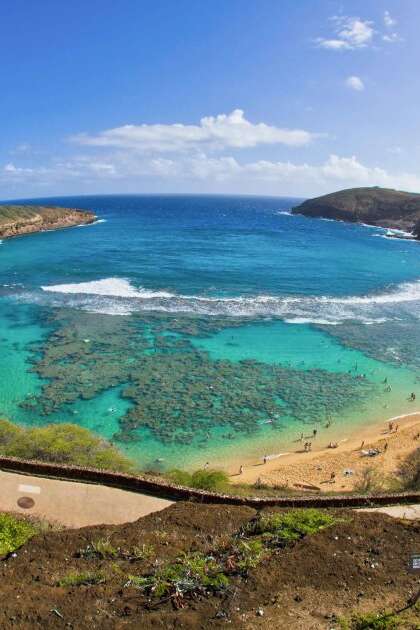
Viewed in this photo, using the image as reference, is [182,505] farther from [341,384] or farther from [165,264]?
[165,264]

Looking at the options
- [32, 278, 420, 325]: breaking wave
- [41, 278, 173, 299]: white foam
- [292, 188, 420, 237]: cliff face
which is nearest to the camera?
[32, 278, 420, 325]: breaking wave

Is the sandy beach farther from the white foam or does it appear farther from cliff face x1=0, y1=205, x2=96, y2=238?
cliff face x1=0, y1=205, x2=96, y2=238

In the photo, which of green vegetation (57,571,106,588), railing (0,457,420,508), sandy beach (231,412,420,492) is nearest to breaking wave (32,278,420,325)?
sandy beach (231,412,420,492)

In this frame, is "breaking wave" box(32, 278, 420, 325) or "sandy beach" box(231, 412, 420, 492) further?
"breaking wave" box(32, 278, 420, 325)

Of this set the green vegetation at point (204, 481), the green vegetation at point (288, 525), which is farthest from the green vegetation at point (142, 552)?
the green vegetation at point (204, 481)

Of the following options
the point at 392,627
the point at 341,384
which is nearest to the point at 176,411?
the point at 341,384

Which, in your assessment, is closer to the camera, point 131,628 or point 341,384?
point 131,628
